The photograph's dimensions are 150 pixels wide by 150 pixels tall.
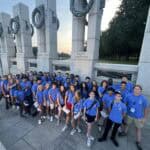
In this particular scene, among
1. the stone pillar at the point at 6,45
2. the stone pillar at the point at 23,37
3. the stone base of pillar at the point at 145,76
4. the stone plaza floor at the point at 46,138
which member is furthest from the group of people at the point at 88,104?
the stone pillar at the point at 6,45

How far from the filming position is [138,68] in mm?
4520

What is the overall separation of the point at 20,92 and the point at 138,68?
5342 mm

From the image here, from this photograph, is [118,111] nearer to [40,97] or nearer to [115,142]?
[115,142]

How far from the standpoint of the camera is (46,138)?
329 centimetres

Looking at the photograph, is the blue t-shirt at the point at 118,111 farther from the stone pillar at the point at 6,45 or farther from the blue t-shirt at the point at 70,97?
the stone pillar at the point at 6,45

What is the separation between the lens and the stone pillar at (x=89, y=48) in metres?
5.67

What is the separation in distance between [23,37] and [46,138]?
372 inches

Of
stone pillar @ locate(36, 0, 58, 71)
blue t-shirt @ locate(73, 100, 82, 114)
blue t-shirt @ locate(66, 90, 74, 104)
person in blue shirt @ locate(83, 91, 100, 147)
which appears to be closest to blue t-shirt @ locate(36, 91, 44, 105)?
blue t-shirt @ locate(66, 90, 74, 104)

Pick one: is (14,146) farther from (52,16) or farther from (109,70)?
(52,16)

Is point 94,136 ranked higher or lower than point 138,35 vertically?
lower

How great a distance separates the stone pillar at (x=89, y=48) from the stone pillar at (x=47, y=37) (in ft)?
7.56

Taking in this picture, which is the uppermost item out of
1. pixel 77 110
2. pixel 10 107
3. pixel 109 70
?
pixel 109 70

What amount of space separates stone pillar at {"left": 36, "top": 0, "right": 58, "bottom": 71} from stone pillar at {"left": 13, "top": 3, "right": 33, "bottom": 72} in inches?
87.5

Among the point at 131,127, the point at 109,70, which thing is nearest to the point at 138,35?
the point at 109,70
